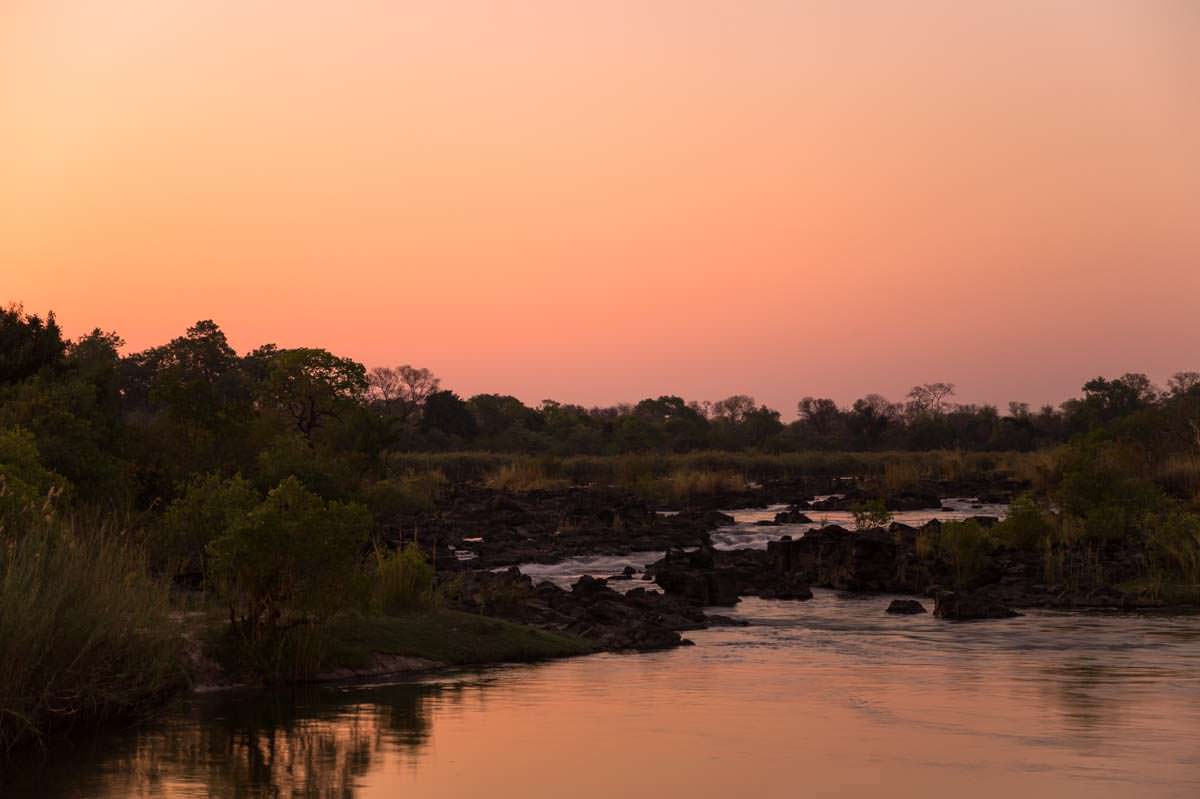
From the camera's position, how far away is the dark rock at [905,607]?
33.5 metres

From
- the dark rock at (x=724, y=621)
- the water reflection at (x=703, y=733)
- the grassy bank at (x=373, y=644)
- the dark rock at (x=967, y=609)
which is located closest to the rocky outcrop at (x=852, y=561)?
the dark rock at (x=967, y=609)

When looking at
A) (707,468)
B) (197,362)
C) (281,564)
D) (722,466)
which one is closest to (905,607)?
(281,564)

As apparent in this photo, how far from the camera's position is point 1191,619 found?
104 ft

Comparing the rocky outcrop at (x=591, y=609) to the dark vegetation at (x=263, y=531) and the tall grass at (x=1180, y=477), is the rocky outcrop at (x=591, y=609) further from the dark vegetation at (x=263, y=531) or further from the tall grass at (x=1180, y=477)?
the tall grass at (x=1180, y=477)

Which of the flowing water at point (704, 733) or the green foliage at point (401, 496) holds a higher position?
the green foliage at point (401, 496)

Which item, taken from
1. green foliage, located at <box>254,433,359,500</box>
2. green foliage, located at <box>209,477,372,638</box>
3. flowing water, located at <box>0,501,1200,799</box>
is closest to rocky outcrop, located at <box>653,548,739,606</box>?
flowing water, located at <box>0,501,1200,799</box>

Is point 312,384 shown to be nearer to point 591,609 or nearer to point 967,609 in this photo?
point 591,609

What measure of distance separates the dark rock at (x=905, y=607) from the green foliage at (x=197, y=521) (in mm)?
15829

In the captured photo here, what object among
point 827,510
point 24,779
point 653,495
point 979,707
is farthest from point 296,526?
point 653,495

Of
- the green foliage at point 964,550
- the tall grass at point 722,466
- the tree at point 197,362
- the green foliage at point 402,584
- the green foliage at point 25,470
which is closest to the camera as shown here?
the green foliage at point 25,470

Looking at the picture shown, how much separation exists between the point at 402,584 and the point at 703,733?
29.7 feet

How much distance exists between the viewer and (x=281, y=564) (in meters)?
21.3

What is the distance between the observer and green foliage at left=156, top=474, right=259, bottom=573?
2562cm

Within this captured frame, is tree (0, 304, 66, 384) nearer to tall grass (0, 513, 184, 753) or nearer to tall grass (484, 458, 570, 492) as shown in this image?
tall grass (0, 513, 184, 753)
